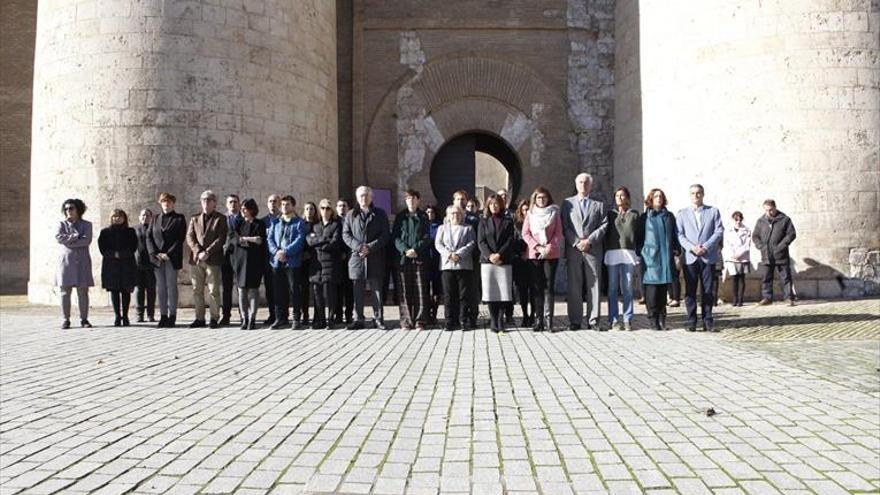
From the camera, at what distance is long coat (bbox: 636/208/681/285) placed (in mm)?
7828

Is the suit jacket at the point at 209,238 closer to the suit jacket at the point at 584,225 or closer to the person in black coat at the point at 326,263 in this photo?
the person in black coat at the point at 326,263

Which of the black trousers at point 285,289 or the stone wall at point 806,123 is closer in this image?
the black trousers at point 285,289

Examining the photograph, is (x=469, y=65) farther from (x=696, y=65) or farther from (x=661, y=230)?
(x=661, y=230)

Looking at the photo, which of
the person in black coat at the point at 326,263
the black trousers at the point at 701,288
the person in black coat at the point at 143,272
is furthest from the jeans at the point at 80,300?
the black trousers at the point at 701,288

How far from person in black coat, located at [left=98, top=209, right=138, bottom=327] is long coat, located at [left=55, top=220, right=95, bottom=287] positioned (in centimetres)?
20

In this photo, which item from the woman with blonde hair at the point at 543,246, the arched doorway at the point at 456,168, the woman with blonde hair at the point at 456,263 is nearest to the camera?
the woman with blonde hair at the point at 543,246

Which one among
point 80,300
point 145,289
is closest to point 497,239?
point 145,289

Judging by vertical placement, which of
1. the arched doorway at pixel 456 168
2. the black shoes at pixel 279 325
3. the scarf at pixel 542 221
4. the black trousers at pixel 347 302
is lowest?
the black shoes at pixel 279 325

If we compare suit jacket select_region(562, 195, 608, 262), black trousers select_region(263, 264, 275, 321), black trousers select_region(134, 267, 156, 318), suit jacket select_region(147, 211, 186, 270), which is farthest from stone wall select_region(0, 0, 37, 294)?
suit jacket select_region(562, 195, 608, 262)

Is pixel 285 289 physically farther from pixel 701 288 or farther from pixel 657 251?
pixel 701 288

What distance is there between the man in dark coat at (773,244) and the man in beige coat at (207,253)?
802 centimetres

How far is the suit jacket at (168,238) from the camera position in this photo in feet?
28.1

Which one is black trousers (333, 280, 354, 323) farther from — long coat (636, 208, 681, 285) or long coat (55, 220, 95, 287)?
long coat (636, 208, 681, 285)

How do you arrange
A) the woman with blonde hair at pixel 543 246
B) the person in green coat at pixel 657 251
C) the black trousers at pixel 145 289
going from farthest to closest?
the black trousers at pixel 145 289, the woman with blonde hair at pixel 543 246, the person in green coat at pixel 657 251
